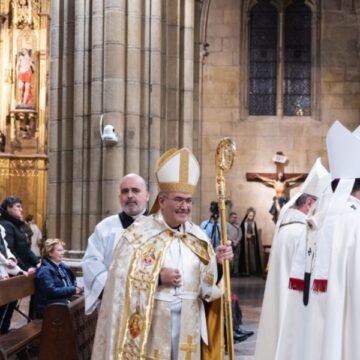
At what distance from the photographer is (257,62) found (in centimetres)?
1838

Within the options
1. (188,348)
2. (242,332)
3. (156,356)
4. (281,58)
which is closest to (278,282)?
(188,348)

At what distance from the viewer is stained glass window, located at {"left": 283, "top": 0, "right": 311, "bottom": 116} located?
18.3 m

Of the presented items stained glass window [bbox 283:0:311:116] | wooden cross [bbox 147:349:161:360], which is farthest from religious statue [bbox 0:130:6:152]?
wooden cross [bbox 147:349:161:360]

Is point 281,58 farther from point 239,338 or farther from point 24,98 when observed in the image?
point 239,338

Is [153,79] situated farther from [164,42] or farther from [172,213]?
[172,213]

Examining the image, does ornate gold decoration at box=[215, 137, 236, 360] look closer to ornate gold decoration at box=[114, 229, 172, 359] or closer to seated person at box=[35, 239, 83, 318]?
ornate gold decoration at box=[114, 229, 172, 359]

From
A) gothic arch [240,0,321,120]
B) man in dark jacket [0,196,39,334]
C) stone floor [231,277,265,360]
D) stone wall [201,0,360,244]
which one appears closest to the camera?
stone floor [231,277,265,360]

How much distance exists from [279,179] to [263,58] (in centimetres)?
283

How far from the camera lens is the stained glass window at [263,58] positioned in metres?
18.3

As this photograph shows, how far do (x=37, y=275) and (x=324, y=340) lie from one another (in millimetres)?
4021

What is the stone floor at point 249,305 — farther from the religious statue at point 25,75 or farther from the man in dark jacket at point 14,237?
the religious statue at point 25,75

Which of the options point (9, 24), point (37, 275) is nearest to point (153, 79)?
point (37, 275)

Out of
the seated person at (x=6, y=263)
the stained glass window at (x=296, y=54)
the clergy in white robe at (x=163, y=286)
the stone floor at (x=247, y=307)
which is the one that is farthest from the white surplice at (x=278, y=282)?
the stained glass window at (x=296, y=54)

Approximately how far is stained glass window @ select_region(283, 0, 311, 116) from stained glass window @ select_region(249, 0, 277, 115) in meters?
0.28
